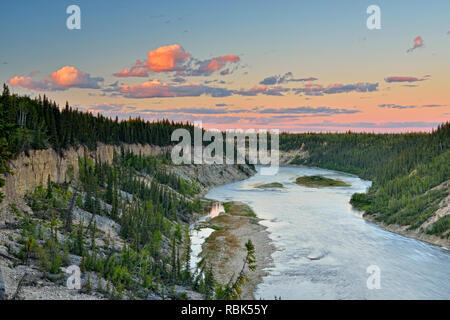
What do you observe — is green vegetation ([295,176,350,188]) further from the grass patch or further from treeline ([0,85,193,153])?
treeline ([0,85,193,153])

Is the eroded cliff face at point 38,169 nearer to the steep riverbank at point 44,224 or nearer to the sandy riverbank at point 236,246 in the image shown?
the steep riverbank at point 44,224

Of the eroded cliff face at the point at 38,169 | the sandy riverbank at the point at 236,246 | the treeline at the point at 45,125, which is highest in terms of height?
the treeline at the point at 45,125

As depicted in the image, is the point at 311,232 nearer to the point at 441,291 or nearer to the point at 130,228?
the point at 441,291

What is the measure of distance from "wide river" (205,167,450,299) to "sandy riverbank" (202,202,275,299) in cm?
136

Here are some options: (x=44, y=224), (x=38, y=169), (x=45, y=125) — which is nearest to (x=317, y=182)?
(x=45, y=125)

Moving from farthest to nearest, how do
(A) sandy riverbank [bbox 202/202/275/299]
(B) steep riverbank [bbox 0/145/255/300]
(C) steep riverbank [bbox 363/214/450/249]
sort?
(C) steep riverbank [bbox 363/214/450/249] < (A) sandy riverbank [bbox 202/202/275/299] < (B) steep riverbank [bbox 0/145/255/300]

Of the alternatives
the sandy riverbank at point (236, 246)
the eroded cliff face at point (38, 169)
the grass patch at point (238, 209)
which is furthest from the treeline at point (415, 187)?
the eroded cliff face at point (38, 169)

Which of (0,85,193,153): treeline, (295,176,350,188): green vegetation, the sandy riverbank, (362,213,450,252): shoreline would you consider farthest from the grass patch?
(295,176,350,188): green vegetation

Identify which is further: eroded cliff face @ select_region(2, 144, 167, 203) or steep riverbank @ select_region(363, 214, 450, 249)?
steep riverbank @ select_region(363, 214, 450, 249)

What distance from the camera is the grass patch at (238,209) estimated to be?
3167 inches

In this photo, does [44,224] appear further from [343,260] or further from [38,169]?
[343,260]

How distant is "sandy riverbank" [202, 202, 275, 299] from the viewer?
44.4 metres

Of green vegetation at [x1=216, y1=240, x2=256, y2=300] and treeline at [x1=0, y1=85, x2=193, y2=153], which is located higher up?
treeline at [x1=0, y1=85, x2=193, y2=153]
